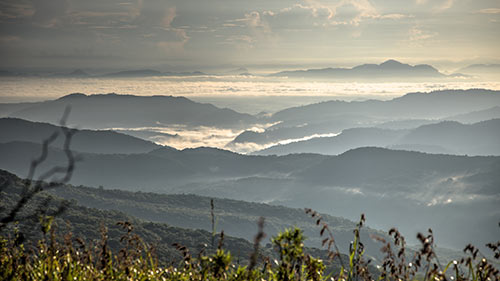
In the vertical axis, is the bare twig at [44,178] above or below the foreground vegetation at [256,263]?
above

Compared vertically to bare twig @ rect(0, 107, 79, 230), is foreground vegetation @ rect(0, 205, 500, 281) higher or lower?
lower

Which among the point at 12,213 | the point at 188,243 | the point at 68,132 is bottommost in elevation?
the point at 12,213

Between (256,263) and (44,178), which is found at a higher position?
(44,178)

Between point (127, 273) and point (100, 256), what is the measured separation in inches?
21.9

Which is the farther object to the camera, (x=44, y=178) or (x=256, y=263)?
(x=256, y=263)

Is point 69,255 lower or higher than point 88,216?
lower

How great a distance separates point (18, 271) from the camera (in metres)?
6.33

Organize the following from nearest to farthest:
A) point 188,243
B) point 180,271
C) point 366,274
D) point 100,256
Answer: point 366,274, point 100,256, point 180,271, point 188,243

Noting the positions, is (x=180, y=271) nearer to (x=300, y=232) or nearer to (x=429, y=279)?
(x=300, y=232)

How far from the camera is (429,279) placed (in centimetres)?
523

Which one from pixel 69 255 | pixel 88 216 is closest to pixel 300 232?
pixel 69 255

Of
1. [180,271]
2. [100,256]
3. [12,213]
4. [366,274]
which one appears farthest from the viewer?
[180,271]

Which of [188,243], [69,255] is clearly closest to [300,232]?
[69,255]

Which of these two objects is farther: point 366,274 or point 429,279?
point 366,274
